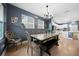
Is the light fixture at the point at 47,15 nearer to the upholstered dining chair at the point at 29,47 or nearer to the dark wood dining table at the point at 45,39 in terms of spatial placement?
the dark wood dining table at the point at 45,39

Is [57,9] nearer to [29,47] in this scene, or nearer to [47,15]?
[47,15]

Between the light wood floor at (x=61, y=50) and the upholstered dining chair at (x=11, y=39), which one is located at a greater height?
the upholstered dining chair at (x=11, y=39)

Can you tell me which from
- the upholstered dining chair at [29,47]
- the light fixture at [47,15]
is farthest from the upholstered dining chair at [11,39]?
the light fixture at [47,15]

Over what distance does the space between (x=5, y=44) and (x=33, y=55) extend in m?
0.59

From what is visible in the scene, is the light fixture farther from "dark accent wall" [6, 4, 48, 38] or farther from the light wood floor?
the light wood floor

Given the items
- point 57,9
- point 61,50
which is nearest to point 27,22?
point 57,9

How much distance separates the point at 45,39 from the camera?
1878mm

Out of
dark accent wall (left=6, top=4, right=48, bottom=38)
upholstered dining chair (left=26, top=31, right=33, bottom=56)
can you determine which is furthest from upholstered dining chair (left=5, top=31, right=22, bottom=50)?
upholstered dining chair (left=26, top=31, right=33, bottom=56)

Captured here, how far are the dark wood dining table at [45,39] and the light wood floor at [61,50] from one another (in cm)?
11

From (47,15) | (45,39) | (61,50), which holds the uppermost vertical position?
(47,15)

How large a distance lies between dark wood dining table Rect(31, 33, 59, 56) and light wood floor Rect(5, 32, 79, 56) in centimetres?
11

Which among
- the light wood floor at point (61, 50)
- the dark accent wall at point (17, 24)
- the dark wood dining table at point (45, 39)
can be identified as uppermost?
the dark accent wall at point (17, 24)

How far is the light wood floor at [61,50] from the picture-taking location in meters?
1.85

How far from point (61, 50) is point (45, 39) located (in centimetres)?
39
